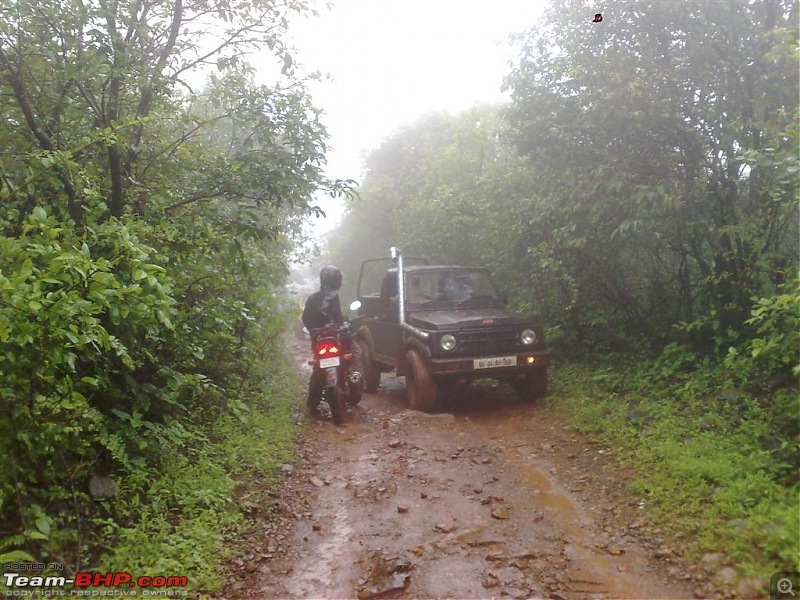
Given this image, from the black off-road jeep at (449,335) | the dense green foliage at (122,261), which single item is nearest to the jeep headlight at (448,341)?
the black off-road jeep at (449,335)

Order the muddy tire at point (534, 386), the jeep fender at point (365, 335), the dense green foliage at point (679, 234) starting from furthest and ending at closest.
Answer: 1. the jeep fender at point (365, 335)
2. the muddy tire at point (534, 386)
3. the dense green foliage at point (679, 234)

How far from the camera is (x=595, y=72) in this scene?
6.89m

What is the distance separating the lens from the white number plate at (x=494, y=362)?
722 cm

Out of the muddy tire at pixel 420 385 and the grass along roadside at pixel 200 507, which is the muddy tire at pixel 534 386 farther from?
the grass along roadside at pixel 200 507

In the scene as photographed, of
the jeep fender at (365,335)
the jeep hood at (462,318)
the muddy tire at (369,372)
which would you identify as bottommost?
the muddy tire at (369,372)

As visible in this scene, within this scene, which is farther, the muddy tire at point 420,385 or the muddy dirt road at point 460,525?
the muddy tire at point 420,385

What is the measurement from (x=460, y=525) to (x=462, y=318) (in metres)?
3.64

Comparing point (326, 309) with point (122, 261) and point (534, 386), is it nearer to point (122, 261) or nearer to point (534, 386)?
point (534, 386)

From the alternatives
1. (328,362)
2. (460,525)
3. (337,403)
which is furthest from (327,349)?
(460,525)

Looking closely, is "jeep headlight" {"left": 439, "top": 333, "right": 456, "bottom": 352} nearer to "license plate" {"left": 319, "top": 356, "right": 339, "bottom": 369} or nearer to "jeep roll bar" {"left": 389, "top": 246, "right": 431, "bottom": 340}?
"jeep roll bar" {"left": 389, "top": 246, "right": 431, "bottom": 340}

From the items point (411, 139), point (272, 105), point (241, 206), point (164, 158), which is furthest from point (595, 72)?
point (411, 139)

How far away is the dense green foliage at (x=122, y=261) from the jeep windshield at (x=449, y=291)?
7.28ft

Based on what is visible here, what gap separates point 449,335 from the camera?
725 cm

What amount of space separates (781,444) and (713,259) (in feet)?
9.74
